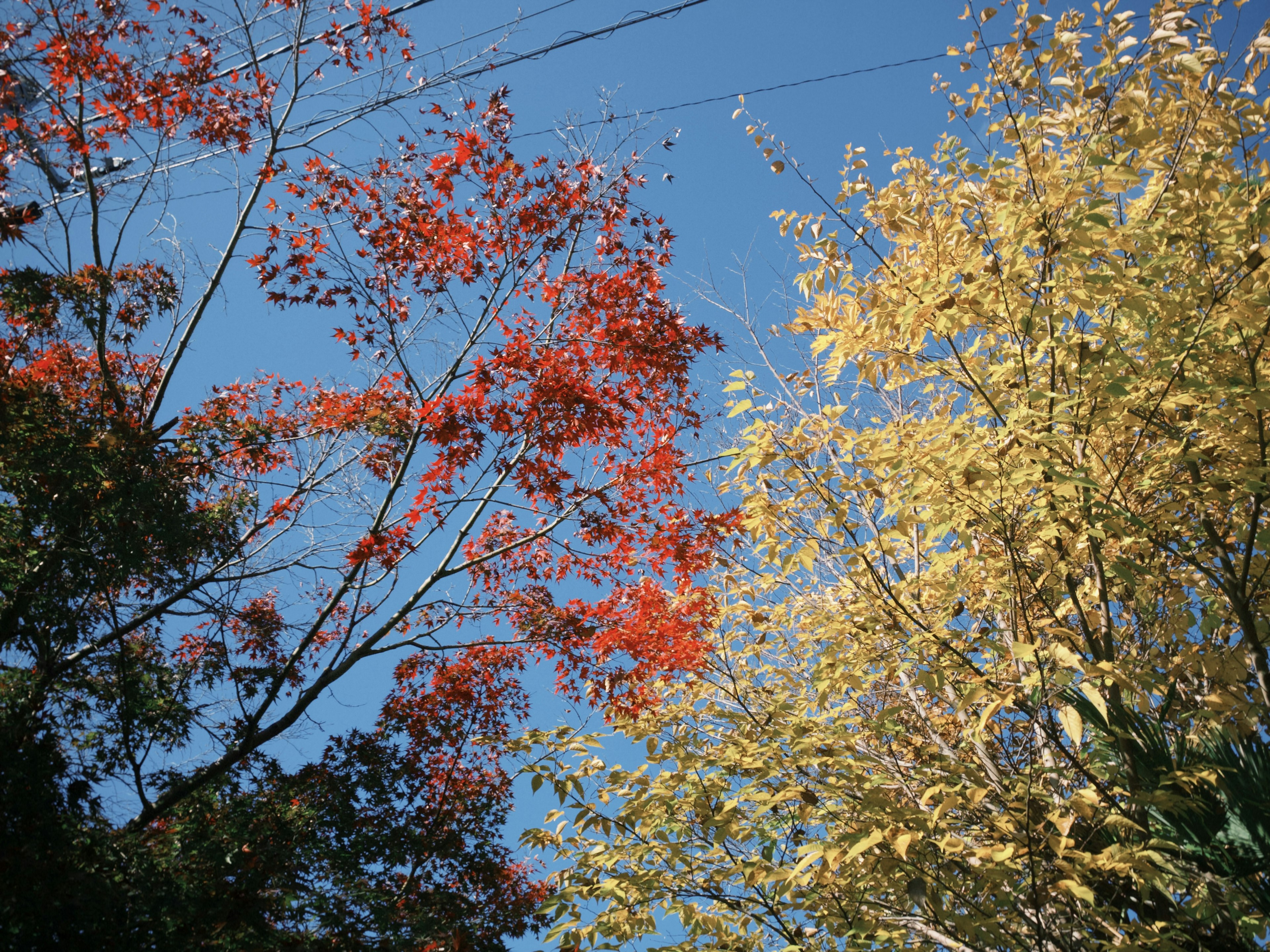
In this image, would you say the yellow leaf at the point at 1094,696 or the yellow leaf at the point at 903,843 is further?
the yellow leaf at the point at 903,843

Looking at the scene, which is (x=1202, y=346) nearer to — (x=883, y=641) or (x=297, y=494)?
(x=883, y=641)

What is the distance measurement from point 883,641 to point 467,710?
16.1ft

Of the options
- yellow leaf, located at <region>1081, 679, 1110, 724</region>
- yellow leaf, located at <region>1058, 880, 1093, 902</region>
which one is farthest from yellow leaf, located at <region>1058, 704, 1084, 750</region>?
yellow leaf, located at <region>1058, 880, 1093, 902</region>

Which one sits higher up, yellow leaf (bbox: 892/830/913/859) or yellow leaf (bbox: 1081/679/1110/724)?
yellow leaf (bbox: 1081/679/1110/724)

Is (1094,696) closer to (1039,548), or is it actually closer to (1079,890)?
(1079,890)

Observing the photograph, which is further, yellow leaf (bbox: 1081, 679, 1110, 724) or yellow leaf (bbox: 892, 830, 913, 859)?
yellow leaf (bbox: 892, 830, 913, 859)

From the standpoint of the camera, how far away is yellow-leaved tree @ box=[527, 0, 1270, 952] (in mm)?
2902

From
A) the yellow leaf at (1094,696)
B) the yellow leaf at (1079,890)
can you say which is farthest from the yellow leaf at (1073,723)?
the yellow leaf at (1079,890)

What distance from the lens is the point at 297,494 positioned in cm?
704

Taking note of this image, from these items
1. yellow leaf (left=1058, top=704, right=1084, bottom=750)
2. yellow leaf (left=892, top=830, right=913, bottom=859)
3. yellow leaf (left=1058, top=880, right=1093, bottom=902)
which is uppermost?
yellow leaf (left=1058, top=704, right=1084, bottom=750)

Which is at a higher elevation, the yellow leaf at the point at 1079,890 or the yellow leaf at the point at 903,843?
the yellow leaf at the point at 903,843

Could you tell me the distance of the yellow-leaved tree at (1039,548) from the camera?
2902 millimetres

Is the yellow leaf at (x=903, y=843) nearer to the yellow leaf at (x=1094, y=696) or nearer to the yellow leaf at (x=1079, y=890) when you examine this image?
the yellow leaf at (x=1079, y=890)

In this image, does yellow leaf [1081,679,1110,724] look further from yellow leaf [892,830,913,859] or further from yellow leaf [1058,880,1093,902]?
yellow leaf [892,830,913,859]
